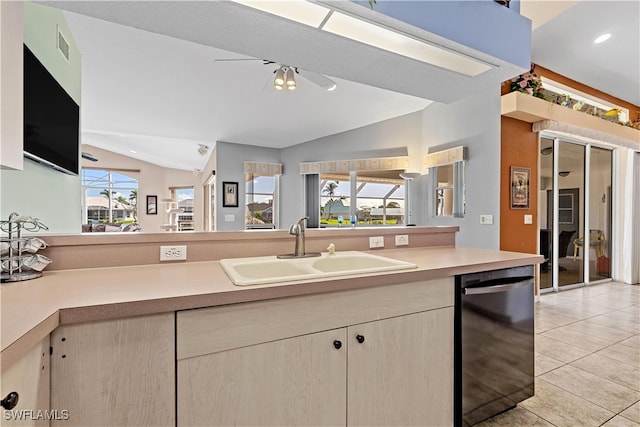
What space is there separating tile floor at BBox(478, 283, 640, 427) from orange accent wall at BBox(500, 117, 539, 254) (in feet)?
2.77

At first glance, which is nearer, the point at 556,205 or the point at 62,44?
the point at 62,44

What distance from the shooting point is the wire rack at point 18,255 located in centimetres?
110

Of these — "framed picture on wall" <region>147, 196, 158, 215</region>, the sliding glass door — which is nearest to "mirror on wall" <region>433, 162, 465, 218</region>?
the sliding glass door

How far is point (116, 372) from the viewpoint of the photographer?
85cm

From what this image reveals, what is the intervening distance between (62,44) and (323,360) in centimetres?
295

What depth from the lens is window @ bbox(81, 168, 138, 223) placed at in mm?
9711

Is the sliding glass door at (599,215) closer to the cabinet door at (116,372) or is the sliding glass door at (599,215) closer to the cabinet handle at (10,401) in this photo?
the cabinet door at (116,372)

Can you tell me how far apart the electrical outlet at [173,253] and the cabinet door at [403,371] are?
93 centimetres

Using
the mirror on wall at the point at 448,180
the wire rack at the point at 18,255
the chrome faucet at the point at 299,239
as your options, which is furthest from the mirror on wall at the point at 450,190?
the wire rack at the point at 18,255

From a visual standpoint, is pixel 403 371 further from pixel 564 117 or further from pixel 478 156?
pixel 564 117

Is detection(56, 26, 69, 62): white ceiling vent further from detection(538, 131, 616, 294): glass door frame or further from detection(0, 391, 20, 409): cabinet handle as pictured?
detection(538, 131, 616, 294): glass door frame

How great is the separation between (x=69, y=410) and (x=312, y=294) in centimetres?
77

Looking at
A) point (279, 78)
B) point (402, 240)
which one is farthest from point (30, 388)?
point (279, 78)

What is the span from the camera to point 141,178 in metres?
10.3
